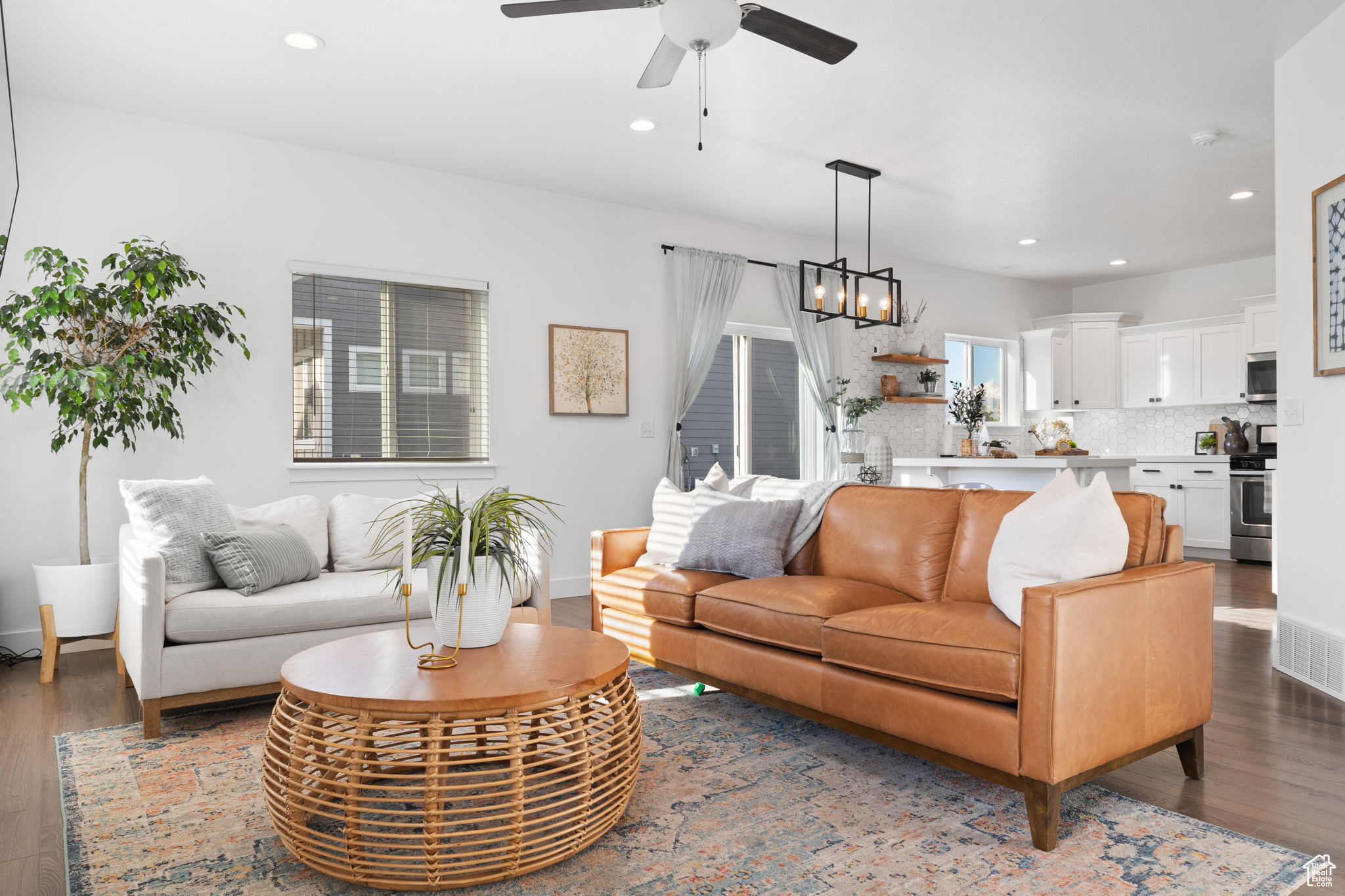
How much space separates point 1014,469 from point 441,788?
5691 millimetres

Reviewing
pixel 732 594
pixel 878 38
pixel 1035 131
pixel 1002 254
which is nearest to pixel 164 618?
pixel 732 594

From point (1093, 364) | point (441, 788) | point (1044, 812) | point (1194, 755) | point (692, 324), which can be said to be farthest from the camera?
point (1093, 364)

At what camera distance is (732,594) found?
3.10 metres

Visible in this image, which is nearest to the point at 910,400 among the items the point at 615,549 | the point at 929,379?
the point at 929,379

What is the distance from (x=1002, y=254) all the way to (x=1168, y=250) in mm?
1444

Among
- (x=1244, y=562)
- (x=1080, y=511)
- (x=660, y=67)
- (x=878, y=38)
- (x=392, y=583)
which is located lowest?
(x=1244, y=562)

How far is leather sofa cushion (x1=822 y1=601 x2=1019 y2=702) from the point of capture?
7.14 ft

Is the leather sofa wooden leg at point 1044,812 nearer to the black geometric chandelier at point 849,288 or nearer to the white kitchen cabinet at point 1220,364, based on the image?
the black geometric chandelier at point 849,288

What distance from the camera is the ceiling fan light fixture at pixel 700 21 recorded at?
8.25ft

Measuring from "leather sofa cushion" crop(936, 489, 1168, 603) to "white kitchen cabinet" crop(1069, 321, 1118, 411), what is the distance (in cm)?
650

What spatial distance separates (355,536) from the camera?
3961mm

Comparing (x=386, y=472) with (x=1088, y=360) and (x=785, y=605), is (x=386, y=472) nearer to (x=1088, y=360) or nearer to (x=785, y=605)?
(x=785, y=605)

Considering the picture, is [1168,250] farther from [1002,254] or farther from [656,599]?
[656,599]

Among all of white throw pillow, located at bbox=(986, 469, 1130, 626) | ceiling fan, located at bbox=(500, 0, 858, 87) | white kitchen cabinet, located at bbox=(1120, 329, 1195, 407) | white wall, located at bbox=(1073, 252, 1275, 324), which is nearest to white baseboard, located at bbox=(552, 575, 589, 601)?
white throw pillow, located at bbox=(986, 469, 1130, 626)
